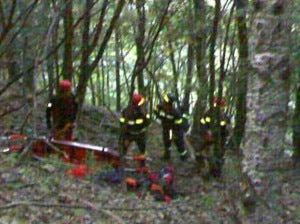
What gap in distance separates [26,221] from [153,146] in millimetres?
14289

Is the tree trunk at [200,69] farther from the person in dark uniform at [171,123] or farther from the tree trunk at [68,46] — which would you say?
the tree trunk at [68,46]

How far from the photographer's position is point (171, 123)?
1917 centimetres

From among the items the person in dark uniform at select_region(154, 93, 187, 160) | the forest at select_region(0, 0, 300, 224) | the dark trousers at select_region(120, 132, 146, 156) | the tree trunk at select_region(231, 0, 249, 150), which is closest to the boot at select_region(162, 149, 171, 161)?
the person in dark uniform at select_region(154, 93, 187, 160)

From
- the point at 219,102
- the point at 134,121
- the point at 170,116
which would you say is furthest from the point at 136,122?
the point at 219,102

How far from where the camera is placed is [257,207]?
9.73 meters

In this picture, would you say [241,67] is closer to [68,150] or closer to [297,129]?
[297,129]

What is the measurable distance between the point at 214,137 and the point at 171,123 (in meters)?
1.65

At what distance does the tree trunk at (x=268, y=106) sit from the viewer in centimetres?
935

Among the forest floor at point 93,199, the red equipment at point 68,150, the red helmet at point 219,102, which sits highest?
the red helmet at point 219,102

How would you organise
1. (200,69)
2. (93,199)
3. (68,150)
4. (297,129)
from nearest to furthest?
(93,199) < (68,150) < (297,129) < (200,69)

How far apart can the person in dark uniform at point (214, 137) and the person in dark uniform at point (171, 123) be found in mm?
591

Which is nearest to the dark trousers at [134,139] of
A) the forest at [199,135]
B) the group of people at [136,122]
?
the group of people at [136,122]

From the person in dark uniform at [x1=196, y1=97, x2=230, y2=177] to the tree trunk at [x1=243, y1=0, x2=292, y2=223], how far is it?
767 cm

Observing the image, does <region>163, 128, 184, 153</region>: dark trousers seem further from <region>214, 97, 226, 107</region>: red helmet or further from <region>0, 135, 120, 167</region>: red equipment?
<region>0, 135, 120, 167</region>: red equipment
